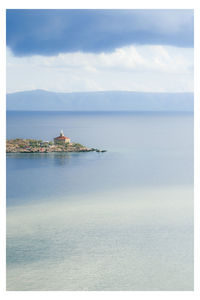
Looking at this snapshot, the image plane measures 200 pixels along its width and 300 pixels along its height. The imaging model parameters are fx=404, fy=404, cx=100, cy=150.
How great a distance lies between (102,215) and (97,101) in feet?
6.53

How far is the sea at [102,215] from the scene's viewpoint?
10.3 feet

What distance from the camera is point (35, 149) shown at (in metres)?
6.90

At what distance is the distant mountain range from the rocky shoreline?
0.69 meters

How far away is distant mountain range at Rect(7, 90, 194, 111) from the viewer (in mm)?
5164

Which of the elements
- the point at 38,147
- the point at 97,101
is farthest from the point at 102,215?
the point at 38,147

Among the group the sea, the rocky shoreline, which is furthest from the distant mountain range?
the rocky shoreline

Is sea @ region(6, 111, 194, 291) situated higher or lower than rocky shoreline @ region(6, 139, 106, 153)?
lower

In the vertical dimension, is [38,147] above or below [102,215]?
above

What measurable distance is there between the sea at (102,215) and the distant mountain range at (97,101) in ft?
0.83

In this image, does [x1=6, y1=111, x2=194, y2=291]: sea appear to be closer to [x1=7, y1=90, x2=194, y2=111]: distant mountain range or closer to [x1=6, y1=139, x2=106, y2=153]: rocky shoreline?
[x1=6, y1=139, x2=106, y2=153]: rocky shoreline

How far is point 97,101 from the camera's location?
18.1 ft

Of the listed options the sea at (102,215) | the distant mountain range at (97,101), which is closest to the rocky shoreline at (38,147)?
the sea at (102,215)

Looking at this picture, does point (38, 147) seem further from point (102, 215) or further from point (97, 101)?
point (102, 215)
